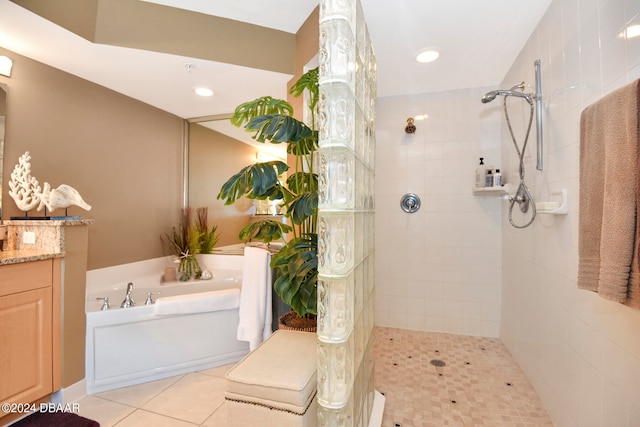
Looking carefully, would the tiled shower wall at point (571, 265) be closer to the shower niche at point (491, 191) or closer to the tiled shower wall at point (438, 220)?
the shower niche at point (491, 191)

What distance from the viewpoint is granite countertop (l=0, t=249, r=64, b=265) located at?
151 cm

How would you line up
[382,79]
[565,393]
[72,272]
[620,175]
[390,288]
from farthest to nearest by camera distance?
[390,288] < [382,79] < [72,272] < [565,393] < [620,175]

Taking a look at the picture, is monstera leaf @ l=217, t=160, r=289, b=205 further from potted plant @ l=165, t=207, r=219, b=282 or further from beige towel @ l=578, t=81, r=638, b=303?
potted plant @ l=165, t=207, r=219, b=282

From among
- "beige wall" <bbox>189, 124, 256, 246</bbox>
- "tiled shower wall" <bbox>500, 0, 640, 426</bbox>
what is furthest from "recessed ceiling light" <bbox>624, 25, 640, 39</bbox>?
"beige wall" <bbox>189, 124, 256, 246</bbox>

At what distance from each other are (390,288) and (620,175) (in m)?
2.26

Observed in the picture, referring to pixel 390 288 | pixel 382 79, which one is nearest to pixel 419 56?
pixel 382 79

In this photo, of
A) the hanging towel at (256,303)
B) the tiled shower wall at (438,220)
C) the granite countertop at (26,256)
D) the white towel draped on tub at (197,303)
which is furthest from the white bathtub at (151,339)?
the tiled shower wall at (438,220)

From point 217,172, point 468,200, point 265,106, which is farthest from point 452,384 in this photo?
point 217,172

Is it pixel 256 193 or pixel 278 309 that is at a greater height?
pixel 256 193

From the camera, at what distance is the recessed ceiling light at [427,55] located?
7.03ft

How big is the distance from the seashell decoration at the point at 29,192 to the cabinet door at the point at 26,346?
57 cm

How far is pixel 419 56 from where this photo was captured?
2.21 meters

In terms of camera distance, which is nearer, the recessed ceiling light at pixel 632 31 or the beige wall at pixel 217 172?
the recessed ceiling light at pixel 632 31

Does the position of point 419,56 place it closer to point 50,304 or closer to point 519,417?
point 519,417
